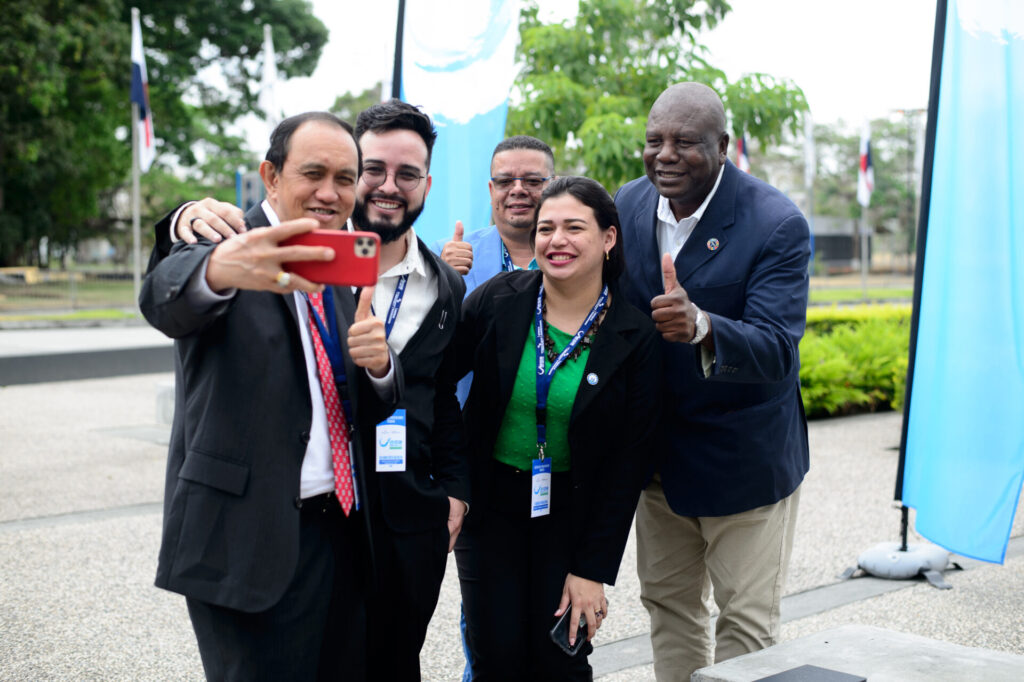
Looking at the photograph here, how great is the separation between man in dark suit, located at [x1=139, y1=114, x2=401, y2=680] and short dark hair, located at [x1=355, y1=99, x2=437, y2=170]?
0.52 m

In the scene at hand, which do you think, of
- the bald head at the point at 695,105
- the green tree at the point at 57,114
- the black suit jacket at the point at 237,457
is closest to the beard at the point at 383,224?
the black suit jacket at the point at 237,457

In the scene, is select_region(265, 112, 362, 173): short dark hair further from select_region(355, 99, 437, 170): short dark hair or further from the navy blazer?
the navy blazer

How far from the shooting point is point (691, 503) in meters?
3.26

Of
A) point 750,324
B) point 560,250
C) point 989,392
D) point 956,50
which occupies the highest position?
point 956,50

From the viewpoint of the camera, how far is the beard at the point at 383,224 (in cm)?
285

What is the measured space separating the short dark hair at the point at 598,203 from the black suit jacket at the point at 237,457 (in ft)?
3.68

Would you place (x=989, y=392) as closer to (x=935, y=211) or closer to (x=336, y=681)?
(x=935, y=211)

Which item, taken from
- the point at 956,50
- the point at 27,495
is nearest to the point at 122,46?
the point at 27,495

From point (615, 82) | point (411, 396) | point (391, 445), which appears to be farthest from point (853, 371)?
point (391, 445)

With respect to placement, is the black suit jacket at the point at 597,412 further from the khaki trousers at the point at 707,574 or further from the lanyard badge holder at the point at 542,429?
the khaki trousers at the point at 707,574

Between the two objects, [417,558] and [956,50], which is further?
[956,50]

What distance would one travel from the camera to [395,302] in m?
2.79

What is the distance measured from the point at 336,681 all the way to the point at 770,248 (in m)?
1.85

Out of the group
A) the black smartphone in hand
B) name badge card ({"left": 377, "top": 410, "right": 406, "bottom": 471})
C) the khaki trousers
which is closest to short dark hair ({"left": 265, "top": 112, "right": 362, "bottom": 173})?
name badge card ({"left": 377, "top": 410, "right": 406, "bottom": 471})
